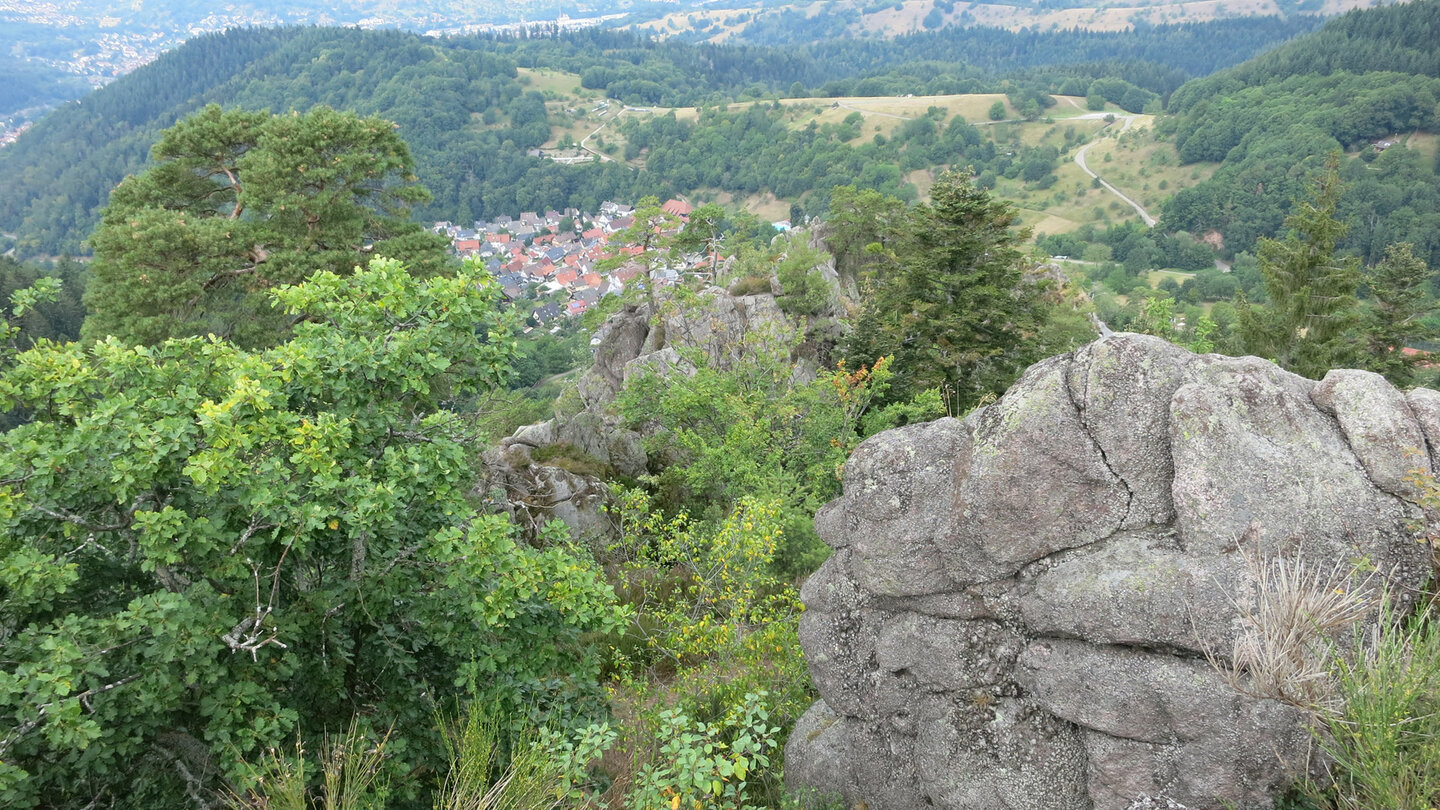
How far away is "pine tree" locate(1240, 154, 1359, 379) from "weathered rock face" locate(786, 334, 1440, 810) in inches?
930

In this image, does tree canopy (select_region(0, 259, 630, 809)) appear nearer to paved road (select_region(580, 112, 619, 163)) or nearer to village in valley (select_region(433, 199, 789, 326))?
village in valley (select_region(433, 199, 789, 326))

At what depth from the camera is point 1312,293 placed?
25859mm

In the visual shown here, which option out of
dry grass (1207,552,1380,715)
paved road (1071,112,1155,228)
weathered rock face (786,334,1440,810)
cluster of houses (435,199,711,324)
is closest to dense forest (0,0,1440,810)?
dry grass (1207,552,1380,715)

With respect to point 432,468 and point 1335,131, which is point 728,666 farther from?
point 1335,131

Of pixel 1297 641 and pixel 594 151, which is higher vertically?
pixel 1297 641

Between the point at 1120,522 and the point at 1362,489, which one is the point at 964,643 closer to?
the point at 1120,522

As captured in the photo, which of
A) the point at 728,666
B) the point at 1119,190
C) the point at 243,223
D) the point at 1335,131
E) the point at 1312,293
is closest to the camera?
the point at 728,666

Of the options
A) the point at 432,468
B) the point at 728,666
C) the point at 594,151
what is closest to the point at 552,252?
the point at 594,151

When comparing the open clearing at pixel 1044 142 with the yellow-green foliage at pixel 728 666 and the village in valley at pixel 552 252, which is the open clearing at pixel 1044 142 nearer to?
the village in valley at pixel 552 252

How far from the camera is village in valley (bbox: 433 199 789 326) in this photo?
11038 centimetres

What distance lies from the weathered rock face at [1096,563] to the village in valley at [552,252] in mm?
71979

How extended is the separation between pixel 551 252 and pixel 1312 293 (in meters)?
130

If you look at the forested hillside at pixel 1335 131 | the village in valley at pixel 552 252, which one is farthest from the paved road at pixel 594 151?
the forested hillside at pixel 1335 131

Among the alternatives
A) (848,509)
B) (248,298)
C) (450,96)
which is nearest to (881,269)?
(248,298)
